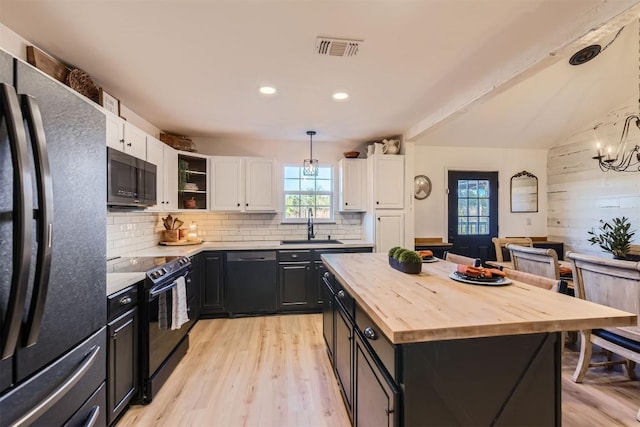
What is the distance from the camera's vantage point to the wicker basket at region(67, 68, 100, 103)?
7.22ft

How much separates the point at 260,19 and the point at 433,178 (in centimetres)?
388

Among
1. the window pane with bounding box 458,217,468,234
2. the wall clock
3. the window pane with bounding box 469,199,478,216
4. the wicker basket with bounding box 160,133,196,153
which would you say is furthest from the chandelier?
the wicker basket with bounding box 160,133,196,153

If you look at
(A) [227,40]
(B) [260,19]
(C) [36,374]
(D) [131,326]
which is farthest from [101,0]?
(D) [131,326]

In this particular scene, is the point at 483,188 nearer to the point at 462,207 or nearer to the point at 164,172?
the point at 462,207

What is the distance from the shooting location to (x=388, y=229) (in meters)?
4.23

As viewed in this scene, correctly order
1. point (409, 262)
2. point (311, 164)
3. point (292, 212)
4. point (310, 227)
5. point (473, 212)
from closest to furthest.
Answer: point (409, 262)
point (311, 164)
point (310, 227)
point (292, 212)
point (473, 212)

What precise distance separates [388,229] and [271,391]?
260 cm

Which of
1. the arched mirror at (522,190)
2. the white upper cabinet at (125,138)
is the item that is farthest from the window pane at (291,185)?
the arched mirror at (522,190)

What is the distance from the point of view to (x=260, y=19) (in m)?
1.77

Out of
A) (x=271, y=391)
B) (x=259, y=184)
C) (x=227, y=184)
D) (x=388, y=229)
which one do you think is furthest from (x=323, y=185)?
(x=271, y=391)

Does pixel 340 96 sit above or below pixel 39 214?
above

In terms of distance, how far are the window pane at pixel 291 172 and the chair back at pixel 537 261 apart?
301 centimetres

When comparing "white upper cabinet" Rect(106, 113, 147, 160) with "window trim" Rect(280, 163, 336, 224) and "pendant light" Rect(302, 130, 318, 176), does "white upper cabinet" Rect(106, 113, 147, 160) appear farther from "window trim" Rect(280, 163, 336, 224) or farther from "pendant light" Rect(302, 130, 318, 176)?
"window trim" Rect(280, 163, 336, 224)

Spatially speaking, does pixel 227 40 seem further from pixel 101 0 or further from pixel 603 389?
→ pixel 603 389
